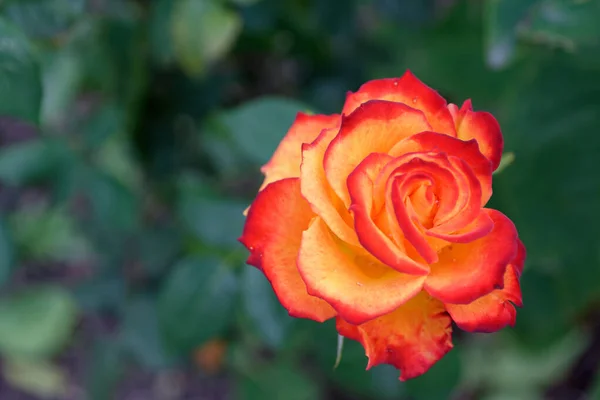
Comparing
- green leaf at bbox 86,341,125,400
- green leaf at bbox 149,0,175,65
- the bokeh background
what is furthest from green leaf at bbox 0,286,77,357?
green leaf at bbox 149,0,175,65

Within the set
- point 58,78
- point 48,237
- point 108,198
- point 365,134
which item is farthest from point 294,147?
point 48,237

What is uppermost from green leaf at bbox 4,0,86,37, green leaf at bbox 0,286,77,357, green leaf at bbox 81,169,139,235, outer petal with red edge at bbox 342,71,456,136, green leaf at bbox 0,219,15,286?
green leaf at bbox 4,0,86,37

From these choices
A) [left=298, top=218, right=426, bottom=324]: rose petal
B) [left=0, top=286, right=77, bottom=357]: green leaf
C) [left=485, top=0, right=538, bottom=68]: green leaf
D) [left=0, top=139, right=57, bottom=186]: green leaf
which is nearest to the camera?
[left=298, top=218, right=426, bottom=324]: rose petal

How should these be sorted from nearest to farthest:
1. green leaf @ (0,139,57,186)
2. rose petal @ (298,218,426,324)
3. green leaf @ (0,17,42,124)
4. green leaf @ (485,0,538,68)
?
rose petal @ (298,218,426,324) < green leaf @ (0,17,42,124) < green leaf @ (485,0,538,68) < green leaf @ (0,139,57,186)

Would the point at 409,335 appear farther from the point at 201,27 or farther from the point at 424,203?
the point at 201,27

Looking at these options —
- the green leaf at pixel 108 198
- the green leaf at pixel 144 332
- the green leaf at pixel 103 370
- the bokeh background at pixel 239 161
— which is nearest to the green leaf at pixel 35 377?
the bokeh background at pixel 239 161

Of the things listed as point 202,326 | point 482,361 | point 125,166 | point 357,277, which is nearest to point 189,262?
point 202,326

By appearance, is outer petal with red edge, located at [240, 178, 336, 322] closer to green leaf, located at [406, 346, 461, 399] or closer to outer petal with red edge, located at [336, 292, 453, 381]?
outer petal with red edge, located at [336, 292, 453, 381]
